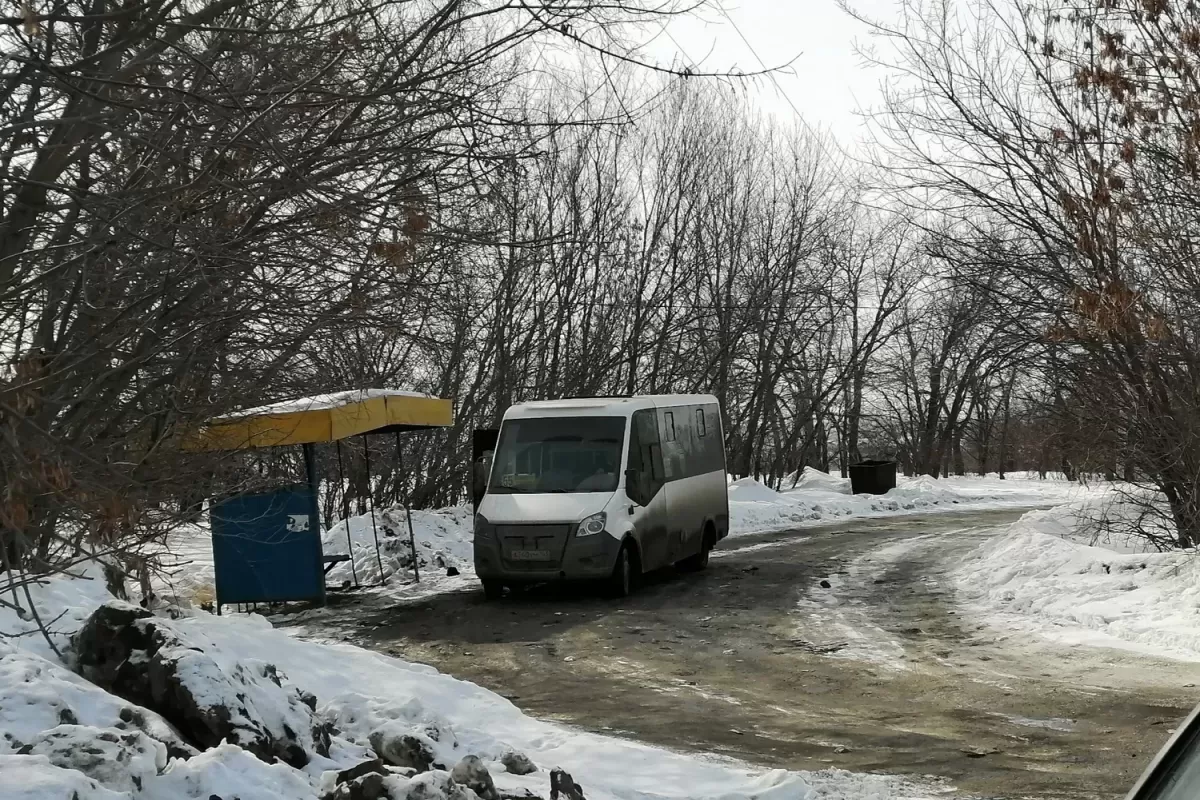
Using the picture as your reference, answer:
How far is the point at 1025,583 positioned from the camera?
1435 centimetres

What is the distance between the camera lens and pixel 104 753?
5254 millimetres

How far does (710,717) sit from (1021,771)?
92.6 inches

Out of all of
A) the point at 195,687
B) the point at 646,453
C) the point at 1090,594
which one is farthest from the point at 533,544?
the point at 195,687

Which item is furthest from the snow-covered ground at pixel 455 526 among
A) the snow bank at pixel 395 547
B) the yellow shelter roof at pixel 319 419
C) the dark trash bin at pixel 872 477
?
the yellow shelter roof at pixel 319 419

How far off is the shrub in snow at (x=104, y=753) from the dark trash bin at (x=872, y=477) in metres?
32.6

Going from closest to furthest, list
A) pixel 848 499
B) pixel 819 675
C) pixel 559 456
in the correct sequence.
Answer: pixel 819 675 → pixel 559 456 → pixel 848 499

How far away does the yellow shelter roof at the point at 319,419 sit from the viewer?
1199cm

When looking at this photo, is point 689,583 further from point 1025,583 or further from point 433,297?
point 433,297

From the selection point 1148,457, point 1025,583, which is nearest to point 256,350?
point 1025,583

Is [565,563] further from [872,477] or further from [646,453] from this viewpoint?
[872,477]

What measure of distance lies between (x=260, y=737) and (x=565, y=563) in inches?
342

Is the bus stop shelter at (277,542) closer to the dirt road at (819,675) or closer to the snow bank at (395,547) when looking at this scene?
the dirt road at (819,675)

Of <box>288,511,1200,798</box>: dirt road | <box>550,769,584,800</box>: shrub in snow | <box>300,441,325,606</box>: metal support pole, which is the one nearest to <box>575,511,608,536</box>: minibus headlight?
<box>288,511,1200,798</box>: dirt road

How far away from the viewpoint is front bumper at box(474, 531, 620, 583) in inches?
585
